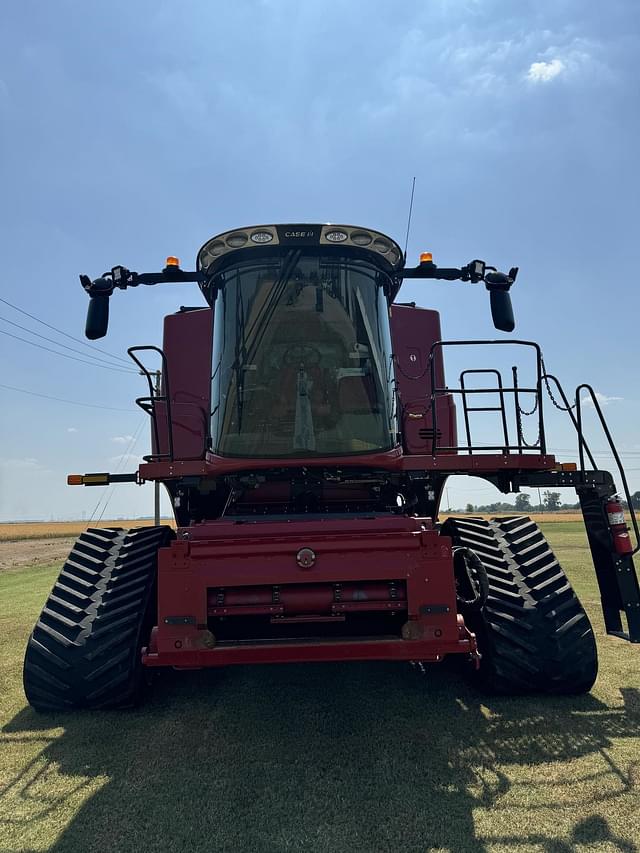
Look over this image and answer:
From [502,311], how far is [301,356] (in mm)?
1813

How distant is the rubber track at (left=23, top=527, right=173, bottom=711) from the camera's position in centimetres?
396

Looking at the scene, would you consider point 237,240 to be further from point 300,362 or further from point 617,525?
point 617,525

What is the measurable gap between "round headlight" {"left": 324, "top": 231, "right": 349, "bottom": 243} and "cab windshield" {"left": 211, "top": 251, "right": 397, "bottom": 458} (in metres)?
0.15

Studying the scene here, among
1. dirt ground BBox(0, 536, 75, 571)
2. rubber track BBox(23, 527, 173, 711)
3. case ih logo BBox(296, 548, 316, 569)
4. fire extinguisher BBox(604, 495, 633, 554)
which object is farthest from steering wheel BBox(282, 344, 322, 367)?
dirt ground BBox(0, 536, 75, 571)

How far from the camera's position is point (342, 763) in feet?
10.8

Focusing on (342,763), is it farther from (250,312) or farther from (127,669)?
(250,312)

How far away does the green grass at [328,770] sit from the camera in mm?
2637

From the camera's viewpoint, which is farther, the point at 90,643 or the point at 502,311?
the point at 502,311

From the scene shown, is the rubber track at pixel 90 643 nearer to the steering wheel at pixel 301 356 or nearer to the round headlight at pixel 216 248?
the steering wheel at pixel 301 356

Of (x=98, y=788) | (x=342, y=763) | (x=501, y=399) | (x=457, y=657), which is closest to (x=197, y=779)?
(x=98, y=788)

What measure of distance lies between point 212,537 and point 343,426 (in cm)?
129

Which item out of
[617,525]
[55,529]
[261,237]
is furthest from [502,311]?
[55,529]

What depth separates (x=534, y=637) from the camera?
413 centimetres

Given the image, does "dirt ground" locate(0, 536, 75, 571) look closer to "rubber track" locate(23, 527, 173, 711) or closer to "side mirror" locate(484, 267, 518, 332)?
"rubber track" locate(23, 527, 173, 711)
